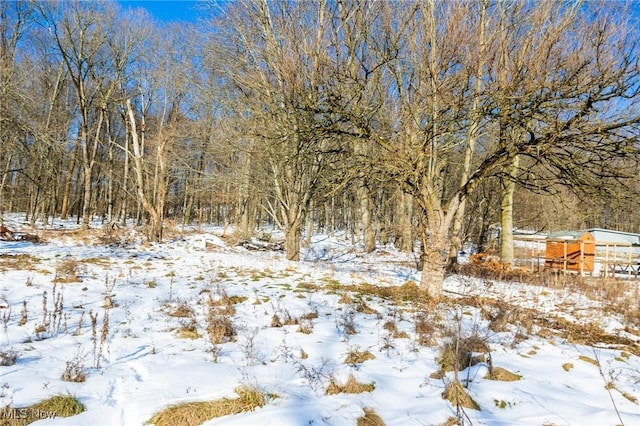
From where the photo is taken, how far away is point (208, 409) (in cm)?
266

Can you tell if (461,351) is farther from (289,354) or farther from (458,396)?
(289,354)

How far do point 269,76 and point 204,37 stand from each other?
4.20m

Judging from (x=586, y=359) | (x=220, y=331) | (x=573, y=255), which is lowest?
(x=586, y=359)

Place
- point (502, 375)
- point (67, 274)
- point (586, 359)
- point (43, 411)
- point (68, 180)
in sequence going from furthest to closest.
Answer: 1. point (68, 180)
2. point (67, 274)
3. point (586, 359)
4. point (502, 375)
5. point (43, 411)

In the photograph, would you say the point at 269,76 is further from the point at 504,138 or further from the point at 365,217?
the point at 365,217

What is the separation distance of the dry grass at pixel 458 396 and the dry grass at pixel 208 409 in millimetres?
1424

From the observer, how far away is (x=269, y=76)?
1088 centimetres

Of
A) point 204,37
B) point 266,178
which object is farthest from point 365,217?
point 204,37

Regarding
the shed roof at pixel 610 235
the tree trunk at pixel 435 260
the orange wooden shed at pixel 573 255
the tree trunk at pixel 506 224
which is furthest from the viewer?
the shed roof at pixel 610 235

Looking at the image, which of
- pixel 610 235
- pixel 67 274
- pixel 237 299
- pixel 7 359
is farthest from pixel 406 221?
pixel 610 235

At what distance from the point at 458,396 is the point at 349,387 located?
83cm

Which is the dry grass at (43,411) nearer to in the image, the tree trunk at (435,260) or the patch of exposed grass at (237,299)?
the patch of exposed grass at (237,299)

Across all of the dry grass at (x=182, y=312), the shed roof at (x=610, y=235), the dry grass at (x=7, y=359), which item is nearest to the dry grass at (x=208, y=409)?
the dry grass at (x=7, y=359)

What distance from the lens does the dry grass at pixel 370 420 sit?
2617 millimetres
